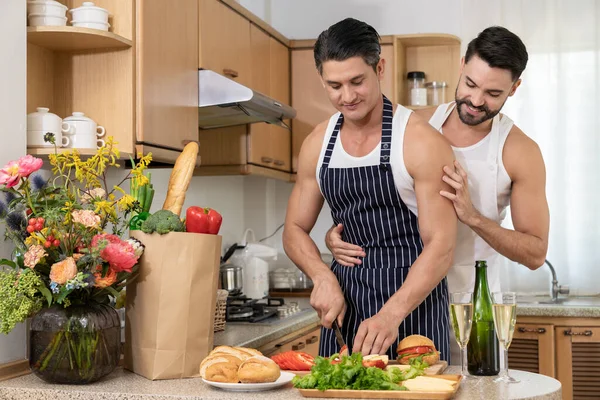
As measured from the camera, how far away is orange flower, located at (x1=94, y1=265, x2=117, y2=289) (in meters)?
1.84

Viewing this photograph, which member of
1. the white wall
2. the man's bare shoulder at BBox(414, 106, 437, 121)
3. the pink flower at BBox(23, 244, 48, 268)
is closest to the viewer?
the pink flower at BBox(23, 244, 48, 268)

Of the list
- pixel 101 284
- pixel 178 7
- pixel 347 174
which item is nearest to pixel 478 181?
pixel 347 174

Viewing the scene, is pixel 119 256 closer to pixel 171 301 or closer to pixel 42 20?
pixel 171 301

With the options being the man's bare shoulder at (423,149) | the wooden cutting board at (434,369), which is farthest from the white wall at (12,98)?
the man's bare shoulder at (423,149)

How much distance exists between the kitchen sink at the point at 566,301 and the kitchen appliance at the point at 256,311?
1208 mm

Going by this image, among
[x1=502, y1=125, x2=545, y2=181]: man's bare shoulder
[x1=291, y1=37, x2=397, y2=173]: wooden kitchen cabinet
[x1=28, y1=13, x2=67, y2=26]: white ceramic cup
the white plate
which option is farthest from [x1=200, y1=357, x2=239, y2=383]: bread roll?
[x1=291, y1=37, x2=397, y2=173]: wooden kitchen cabinet

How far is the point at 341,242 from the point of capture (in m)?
2.29

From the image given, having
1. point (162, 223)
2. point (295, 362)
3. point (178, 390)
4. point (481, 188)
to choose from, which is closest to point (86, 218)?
point (162, 223)

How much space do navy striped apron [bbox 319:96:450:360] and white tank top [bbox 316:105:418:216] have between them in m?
0.01

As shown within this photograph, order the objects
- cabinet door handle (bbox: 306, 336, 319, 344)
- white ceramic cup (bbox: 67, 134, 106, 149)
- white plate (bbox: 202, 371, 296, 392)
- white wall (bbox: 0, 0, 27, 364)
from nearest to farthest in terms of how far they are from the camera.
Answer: white plate (bbox: 202, 371, 296, 392) → white wall (bbox: 0, 0, 27, 364) → white ceramic cup (bbox: 67, 134, 106, 149) → cabinet door handle (bbox: 306, 336, 319, 344)

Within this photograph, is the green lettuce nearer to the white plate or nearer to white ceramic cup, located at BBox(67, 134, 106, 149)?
the white plate

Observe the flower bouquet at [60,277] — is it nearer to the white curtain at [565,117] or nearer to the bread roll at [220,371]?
the bread roll at [220,371]

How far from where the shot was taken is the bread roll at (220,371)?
171 centimetres

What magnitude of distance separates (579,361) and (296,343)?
142 centimetres
